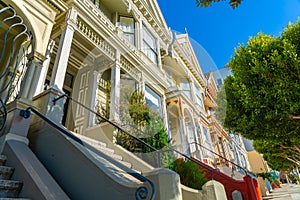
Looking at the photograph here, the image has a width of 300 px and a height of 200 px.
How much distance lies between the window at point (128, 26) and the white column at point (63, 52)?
11.0 feet

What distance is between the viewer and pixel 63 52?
15.5 feet

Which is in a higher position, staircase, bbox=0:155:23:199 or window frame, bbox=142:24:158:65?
window frame, bbox=142:24:158:65

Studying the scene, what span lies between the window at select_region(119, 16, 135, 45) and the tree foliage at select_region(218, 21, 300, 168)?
4528 millimetres

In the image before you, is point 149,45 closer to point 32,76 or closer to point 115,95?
point 115,95

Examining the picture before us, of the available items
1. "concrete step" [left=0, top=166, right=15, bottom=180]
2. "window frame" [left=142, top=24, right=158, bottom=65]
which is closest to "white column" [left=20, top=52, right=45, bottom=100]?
"concrete step" [left=0, top=166, right=15, bottom=180]

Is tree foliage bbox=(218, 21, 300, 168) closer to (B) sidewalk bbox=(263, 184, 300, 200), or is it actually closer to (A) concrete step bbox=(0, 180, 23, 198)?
(B) sidewalk bbox=(263, 184, 300, 200)

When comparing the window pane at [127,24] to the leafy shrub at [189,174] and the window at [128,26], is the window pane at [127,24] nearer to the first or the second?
the window at [128,26]

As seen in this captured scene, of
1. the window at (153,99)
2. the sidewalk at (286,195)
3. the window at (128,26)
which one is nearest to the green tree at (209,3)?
the window at (153,99)

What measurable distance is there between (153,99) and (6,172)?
641 cm

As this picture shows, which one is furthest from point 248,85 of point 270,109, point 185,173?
point 185,173

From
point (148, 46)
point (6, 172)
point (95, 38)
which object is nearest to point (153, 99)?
point (148, 46)

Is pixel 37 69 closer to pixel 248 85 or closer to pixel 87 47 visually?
pixel 87 47

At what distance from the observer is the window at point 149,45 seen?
925cm

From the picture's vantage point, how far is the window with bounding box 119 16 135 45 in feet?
28.0
